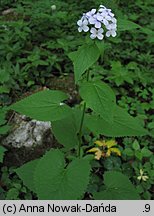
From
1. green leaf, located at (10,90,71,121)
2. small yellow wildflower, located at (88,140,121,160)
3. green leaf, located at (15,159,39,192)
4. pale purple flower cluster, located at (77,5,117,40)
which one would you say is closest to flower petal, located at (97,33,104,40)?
pale purple flower cluster, located at (77,5,117,40)

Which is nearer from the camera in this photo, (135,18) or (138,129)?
(138,129)

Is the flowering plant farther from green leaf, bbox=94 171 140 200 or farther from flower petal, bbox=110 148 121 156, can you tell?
flower petal, bbox=110 148 121 156

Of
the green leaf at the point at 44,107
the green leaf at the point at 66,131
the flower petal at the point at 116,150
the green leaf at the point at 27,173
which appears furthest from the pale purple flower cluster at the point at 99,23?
the flower petal at the point at 116,150

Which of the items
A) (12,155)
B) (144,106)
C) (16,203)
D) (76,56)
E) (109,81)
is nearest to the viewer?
(76,56)

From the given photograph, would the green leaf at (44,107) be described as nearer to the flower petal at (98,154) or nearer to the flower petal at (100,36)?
the flower petal at (100,36)

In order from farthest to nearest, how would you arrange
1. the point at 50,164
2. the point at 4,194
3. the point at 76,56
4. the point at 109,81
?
the point at 109,81 < the point at 4,194 < the point at 50,164 < the point at 76,56

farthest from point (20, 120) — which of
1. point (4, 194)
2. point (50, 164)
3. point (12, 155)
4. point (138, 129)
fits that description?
point (138, 129)

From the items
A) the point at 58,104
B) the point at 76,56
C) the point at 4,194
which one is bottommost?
the point at 4,194

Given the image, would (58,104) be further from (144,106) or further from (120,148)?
(144,106)
